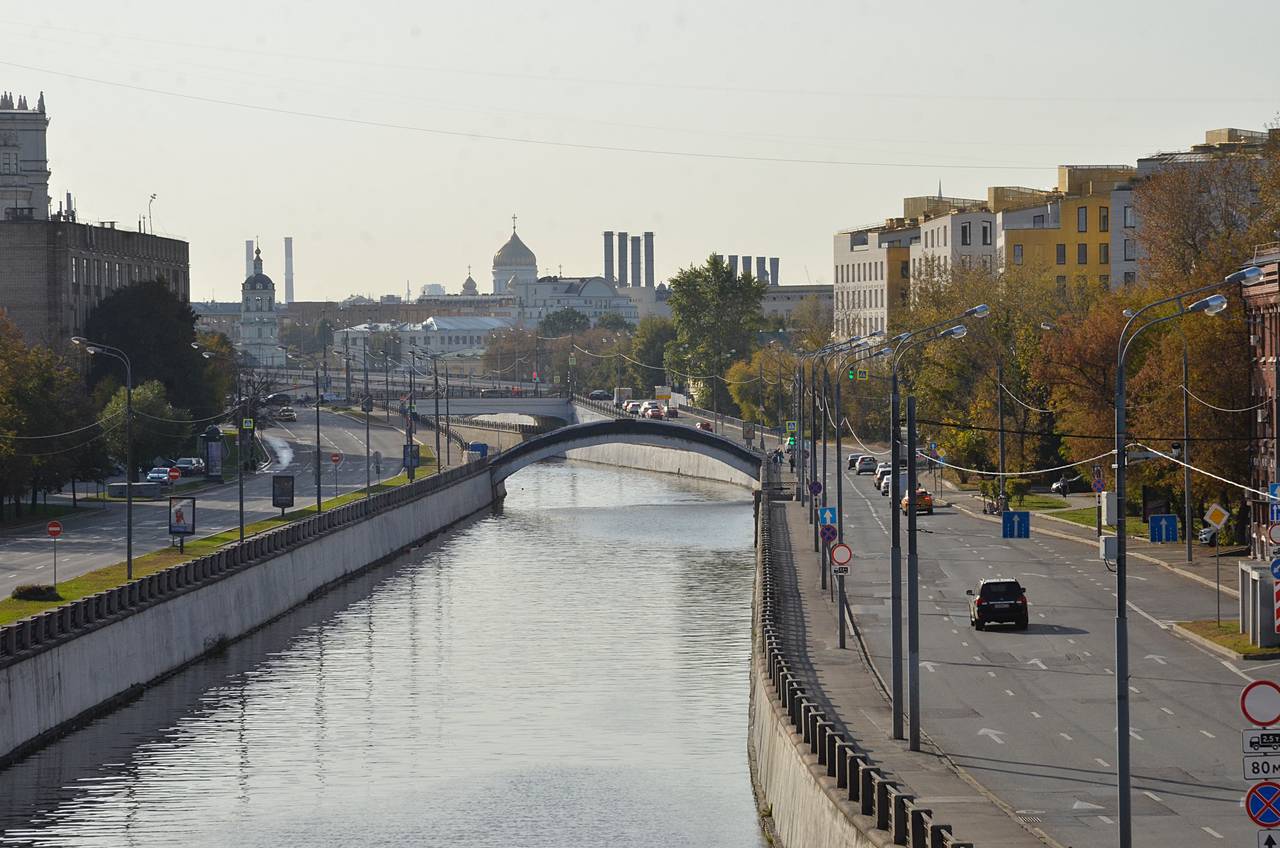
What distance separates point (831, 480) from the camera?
119 meters

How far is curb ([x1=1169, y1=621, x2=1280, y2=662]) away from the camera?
49875mm

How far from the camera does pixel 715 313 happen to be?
198 metres

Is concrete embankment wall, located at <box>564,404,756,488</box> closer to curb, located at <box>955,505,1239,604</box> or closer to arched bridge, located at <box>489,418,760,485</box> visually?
arched bridge, located at <box>489,418,760,485</box>

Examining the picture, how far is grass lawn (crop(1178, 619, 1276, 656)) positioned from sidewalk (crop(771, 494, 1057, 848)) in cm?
880

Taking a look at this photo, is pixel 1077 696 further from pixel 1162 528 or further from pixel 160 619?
pixel 160 619

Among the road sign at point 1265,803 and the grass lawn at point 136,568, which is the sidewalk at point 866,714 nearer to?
the road sign at point 1265,803

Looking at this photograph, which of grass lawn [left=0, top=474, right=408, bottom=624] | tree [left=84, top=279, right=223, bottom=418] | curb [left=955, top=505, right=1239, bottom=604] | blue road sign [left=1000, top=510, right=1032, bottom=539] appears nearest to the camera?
grass lawn [left=0, top=474, right=408, bottom=624]

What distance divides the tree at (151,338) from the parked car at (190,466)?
15.6 feet

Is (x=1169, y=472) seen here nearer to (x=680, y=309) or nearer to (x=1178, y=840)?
(x=1178, y=840)

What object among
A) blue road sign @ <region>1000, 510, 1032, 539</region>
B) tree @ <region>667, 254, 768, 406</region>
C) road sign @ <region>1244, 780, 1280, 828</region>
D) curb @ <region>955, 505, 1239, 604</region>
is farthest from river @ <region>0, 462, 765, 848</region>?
tree @ <region>667, 254, 768, 406</region>

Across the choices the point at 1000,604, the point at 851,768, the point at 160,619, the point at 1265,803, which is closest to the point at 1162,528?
the point at 1000,604

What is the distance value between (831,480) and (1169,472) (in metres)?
43.9

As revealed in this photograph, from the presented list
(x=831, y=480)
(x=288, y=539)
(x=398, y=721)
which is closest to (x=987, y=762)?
(x=398, y=721)

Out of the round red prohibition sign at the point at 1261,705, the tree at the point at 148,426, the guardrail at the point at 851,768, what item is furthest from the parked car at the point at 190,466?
the round red prohibition sign at the point at 1261,705
